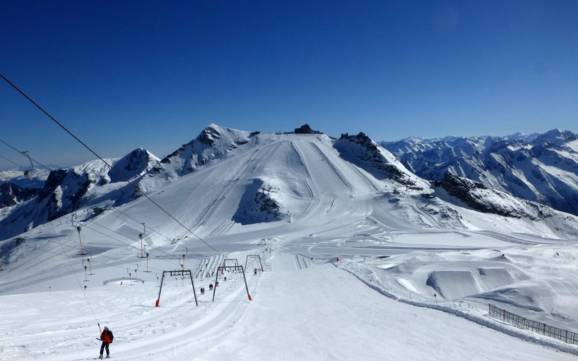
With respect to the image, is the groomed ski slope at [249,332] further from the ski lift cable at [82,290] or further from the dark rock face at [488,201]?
the dark rock face at [488,201]

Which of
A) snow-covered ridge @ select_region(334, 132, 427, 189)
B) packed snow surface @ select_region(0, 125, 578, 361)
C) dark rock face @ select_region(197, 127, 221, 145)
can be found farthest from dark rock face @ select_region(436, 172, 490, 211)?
dark rock face @ select_region(197, 127, 221, 145)

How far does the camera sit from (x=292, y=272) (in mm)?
47781

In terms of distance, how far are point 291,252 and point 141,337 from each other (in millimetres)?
53436

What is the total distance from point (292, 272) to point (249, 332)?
96.9 feet

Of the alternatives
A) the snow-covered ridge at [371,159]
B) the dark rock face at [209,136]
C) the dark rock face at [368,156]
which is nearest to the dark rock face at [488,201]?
the snow-covered ridge at [371,159]

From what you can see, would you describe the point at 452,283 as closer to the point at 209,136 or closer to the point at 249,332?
the point at 249,332

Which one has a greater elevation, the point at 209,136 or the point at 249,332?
the point at 209,136

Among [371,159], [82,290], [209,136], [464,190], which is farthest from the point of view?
[209,136]

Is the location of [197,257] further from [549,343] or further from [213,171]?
[213,171]

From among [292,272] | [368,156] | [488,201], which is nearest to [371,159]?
[368,156]

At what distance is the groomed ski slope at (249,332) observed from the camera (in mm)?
14656

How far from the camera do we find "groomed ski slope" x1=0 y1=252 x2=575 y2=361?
14.7m

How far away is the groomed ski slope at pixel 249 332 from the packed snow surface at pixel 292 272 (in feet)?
0.39

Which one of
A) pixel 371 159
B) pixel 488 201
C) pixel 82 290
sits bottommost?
pixel 82 290
